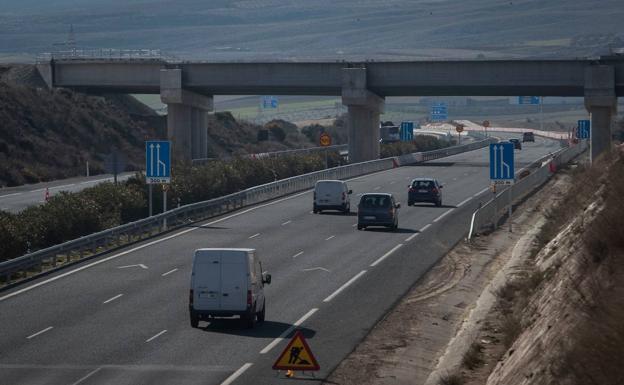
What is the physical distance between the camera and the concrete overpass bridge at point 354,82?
82188 mm

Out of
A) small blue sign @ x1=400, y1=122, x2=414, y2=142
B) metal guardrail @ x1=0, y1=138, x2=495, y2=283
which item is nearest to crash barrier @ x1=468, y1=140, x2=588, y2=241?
metal guardrail @ x1=0, y1=138, x2=495, y2=283

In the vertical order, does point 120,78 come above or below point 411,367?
above

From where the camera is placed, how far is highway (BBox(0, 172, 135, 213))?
201 ft

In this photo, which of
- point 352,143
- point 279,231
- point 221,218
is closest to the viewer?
point 279,231

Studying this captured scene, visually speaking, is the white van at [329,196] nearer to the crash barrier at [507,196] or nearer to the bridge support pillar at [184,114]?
the crash barrier at [507,196]

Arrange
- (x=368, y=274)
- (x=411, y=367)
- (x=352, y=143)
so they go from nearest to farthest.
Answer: (x=411, y=367)
(x=368, y=274)
(x=352, y=143)

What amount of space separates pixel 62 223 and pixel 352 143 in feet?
164

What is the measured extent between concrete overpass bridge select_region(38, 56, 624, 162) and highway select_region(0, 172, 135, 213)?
23.0ft

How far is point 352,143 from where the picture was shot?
3698 inches

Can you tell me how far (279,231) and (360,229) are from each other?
11.7 ft

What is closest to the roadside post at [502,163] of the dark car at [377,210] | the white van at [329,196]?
the dark car at [377,210]

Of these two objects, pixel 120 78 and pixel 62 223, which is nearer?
pixel 62 223

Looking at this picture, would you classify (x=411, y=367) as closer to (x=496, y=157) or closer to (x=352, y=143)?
(x=496, y=157)

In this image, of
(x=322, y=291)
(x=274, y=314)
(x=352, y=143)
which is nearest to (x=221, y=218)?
(x=322, y=291)
